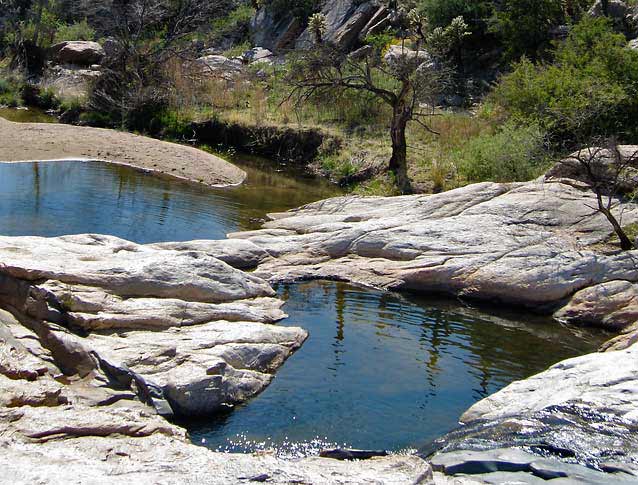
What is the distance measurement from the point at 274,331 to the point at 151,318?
1784mm

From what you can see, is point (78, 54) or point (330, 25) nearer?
point (78, 54)

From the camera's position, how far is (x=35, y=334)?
33.4 ft

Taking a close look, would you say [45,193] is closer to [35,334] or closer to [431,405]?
[35,334]

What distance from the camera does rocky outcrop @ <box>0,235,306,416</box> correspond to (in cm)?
989

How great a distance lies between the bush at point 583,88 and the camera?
21.5 meters

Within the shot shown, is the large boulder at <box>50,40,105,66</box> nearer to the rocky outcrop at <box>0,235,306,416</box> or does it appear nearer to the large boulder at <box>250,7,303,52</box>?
the large boulder at <box>250,7,303,52</box>

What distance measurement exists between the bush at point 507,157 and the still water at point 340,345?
5.06m

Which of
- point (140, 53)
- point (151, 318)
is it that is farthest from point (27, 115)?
Result: point (151, 318)

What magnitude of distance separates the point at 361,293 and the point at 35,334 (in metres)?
6.31

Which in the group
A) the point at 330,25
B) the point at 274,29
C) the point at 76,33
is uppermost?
the point at 330,25

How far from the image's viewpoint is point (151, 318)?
1128cm

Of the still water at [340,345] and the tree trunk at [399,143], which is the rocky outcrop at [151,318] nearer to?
the still water at [340,345]

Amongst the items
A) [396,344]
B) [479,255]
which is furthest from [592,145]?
[396,344]

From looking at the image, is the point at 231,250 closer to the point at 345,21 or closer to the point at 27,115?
the point at 27,115
